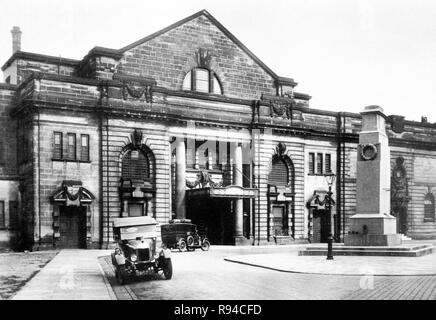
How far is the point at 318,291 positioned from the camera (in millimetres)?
13609

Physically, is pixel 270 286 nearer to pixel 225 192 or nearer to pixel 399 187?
pixel 225 192

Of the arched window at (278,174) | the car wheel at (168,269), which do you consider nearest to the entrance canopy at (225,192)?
the arched window at (278,174)

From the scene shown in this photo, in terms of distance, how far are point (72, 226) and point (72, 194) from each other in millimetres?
2078

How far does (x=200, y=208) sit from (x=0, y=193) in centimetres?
1347

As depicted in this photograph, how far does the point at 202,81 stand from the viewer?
39.7m

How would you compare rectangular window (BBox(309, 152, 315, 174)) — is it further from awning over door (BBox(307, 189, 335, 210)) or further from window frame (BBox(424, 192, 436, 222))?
window frame (BBox(424, 192, 436, 222))

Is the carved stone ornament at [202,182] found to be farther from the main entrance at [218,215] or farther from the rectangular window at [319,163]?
the rectangular window at [319,163]

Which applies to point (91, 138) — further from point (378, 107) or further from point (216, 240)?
point (378, 107)

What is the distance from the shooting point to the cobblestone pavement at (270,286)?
12859 millimetres

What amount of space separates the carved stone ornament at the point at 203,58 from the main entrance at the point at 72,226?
1364 centimetres

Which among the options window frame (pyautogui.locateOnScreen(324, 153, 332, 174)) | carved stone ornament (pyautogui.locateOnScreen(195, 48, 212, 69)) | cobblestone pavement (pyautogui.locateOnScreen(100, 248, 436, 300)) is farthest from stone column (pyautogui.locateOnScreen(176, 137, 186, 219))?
cobblestone pavement (pyautogui.locateOnScreen(100, 248, 436, 300))

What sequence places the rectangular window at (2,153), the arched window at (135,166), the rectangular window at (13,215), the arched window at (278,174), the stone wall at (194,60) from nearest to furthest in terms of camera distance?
the rectangular window at (13,215), the arched window at (135,166), the rectangular window at (2,153), the stone wall at (194,60), the arched window at (278,174)

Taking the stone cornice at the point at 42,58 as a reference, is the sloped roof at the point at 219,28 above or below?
above
